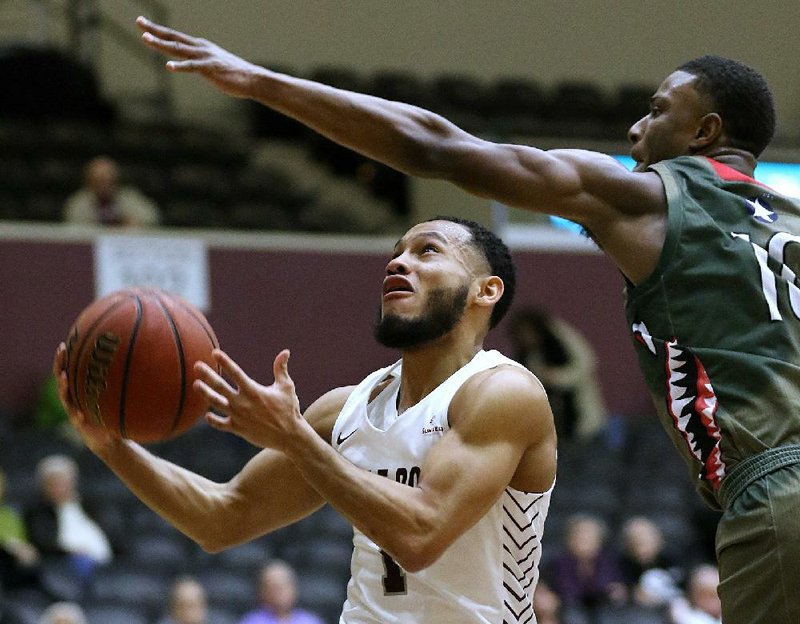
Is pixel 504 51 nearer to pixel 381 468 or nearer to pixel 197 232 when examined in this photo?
pixel 197 232

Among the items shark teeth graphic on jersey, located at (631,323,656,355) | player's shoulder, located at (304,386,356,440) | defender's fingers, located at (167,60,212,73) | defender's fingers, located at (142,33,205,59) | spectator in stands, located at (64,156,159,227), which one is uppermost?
defender's fingers, located at (142,33,205,59)

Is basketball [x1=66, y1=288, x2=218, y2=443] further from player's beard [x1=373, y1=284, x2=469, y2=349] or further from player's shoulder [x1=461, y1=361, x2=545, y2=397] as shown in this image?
player's shoulder [x1=461, y1=361, x2=545, y2=397]

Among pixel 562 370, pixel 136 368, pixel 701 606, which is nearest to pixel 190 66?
pixel 136 368

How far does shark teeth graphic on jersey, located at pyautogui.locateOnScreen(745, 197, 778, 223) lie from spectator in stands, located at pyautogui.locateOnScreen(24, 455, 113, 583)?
6.52m

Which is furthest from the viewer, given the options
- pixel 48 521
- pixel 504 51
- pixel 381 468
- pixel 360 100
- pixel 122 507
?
pixel 504 51

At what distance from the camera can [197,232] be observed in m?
12.8

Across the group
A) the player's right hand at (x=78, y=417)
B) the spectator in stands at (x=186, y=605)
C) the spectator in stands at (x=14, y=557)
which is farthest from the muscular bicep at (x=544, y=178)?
the spectator in stands at (x=14, y=557)

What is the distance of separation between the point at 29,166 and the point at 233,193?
190 cm

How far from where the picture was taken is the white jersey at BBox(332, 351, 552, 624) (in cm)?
357

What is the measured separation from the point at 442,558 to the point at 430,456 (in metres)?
0.30

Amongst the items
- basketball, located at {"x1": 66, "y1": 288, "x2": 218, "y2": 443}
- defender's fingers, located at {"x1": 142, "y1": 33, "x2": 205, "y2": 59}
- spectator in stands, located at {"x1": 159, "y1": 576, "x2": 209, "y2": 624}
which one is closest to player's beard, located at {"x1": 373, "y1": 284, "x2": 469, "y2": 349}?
basketball, located at {"x1": 66, "y1": 288, "x2": 218, "y2": 443}

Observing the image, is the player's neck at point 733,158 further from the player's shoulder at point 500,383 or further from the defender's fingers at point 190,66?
the defender's fingers at point 190,66

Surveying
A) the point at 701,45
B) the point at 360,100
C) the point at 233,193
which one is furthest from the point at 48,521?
the point at 701,45

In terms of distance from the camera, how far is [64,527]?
9273mm
